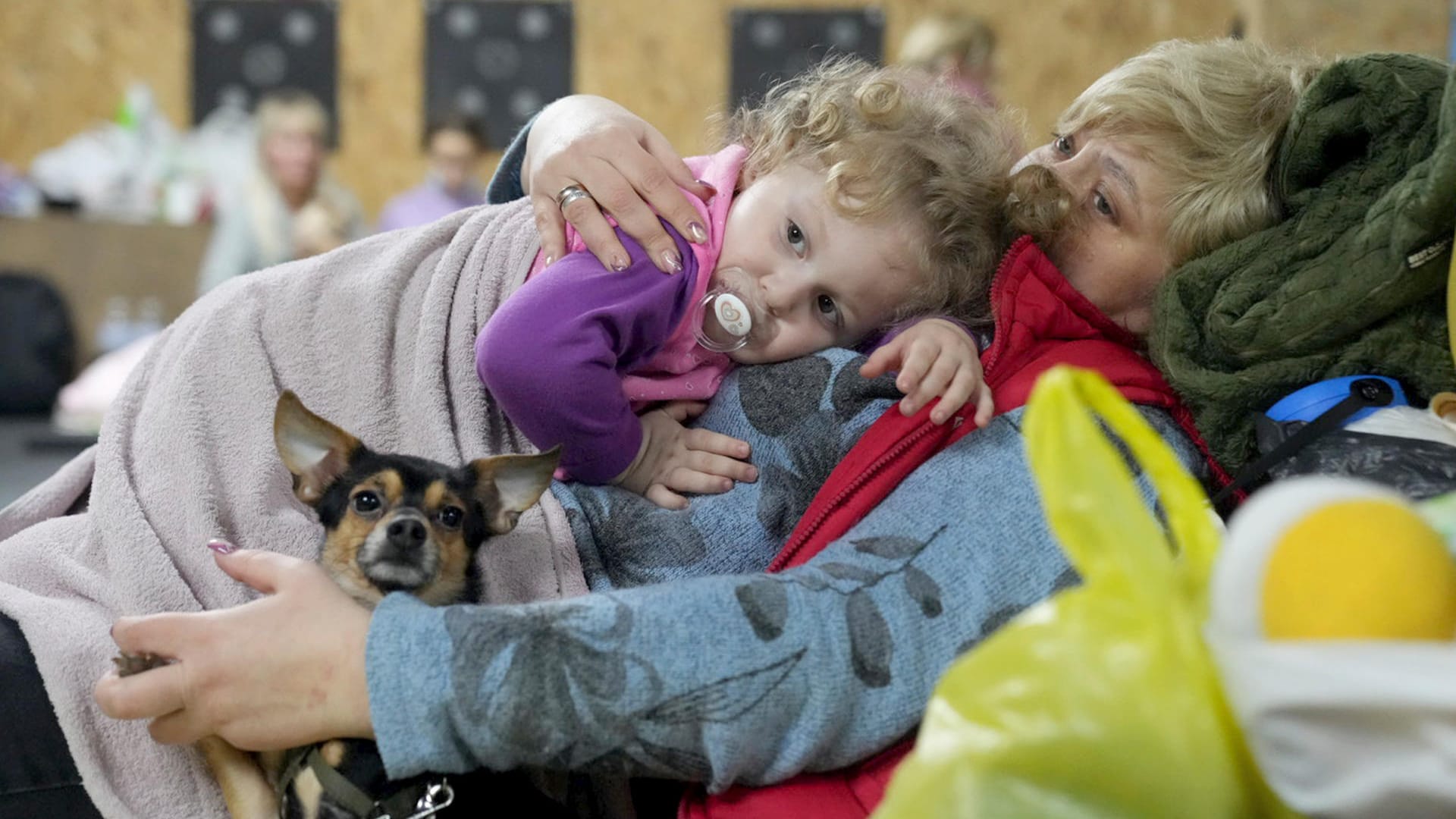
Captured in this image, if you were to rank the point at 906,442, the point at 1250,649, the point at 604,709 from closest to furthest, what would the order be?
the point at 1250,649
the point at 604,709
the point at 906,442

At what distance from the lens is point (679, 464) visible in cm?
128

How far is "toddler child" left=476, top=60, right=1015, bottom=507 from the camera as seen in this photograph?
1.21 m

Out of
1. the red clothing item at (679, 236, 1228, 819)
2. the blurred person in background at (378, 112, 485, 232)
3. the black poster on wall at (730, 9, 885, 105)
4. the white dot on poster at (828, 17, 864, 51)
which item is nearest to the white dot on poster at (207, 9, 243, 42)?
the blurred person in background at (378, 112, 485, 232)

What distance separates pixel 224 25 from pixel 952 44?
132 inches

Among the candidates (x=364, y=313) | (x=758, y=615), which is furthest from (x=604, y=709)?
(x=364, y=313)

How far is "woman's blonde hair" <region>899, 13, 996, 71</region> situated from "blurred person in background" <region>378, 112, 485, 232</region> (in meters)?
1.82

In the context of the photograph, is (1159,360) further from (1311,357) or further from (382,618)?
(382,618)

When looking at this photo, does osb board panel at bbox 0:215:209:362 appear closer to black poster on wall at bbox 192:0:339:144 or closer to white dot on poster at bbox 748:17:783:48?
black poster on wall at bbox 192:0:339:144

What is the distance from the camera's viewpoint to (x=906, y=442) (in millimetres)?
1167

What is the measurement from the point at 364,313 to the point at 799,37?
195 inches

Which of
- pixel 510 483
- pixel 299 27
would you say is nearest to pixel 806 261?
pixel 510 483

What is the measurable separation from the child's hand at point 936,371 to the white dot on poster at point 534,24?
5160 millimetres

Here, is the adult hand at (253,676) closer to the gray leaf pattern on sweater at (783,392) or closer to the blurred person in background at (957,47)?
the gray leaf pattern on sweater at (783,392)

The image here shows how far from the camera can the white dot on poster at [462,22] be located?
234 inches
